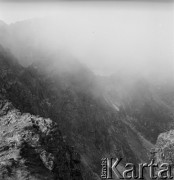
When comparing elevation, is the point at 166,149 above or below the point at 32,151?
above

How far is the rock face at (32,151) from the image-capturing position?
75.1 meters

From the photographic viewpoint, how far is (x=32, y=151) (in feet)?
268

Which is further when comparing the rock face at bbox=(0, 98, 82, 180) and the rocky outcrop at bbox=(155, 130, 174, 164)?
the rocky outcrop at bbox=(155, 130, 174, 164)

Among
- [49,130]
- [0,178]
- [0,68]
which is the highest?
[0,68]

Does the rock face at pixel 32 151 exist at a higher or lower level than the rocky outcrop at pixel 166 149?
lower

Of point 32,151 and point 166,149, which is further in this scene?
point 166,149

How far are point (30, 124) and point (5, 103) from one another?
1837 centimetres

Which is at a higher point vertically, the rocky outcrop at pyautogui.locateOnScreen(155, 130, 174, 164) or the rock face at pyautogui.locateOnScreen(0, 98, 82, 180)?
the rocky outcrop at pyautogui.locateOnScreen(155, 130, 174, 164)

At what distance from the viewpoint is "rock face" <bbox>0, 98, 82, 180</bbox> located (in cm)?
7506

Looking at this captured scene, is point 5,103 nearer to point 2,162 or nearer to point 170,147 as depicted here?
point 2,162

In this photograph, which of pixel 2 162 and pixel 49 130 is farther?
pixel 49 130

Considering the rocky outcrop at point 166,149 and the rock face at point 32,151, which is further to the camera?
the rocky outcrop at point 166,149

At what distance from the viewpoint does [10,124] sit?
3595 inches

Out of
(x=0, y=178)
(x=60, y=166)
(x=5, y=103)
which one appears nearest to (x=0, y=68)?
(x=5, y=103)
